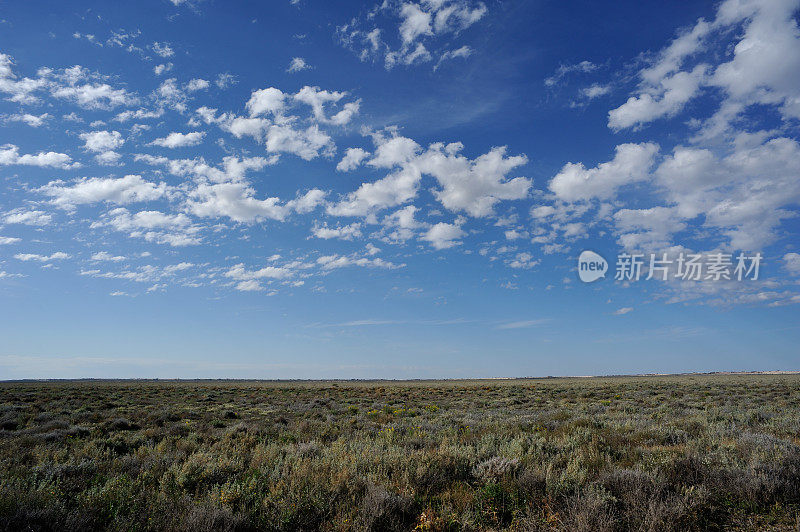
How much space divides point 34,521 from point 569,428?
1160cm

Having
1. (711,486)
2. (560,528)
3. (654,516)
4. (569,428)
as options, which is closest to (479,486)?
(560,528)

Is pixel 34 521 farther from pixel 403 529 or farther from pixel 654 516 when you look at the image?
pixel 654 516

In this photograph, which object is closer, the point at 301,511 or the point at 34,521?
the point at 34,521

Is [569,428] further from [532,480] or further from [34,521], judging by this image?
[34,521]

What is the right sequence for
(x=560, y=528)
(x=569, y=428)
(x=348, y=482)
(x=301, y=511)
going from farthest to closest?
1. (x=569, y=428)
2. (x=348, y=482)
3. (x=301, y=511)
4. (x=560, y=528)

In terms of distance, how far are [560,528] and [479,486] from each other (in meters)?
1.89

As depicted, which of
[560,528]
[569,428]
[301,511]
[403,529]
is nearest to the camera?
[560,528]

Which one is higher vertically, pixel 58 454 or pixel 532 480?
pixel 532 480

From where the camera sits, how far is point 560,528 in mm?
4742

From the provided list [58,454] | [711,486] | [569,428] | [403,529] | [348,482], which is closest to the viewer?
[403,529]

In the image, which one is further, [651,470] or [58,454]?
[58,454]

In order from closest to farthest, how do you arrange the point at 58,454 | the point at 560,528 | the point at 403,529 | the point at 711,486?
the point at 560,528
the point at 403,529
the point at 711,486
the point at 58,454

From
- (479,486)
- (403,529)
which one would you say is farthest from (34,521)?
(479,486)

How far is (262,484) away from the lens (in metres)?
6.41
